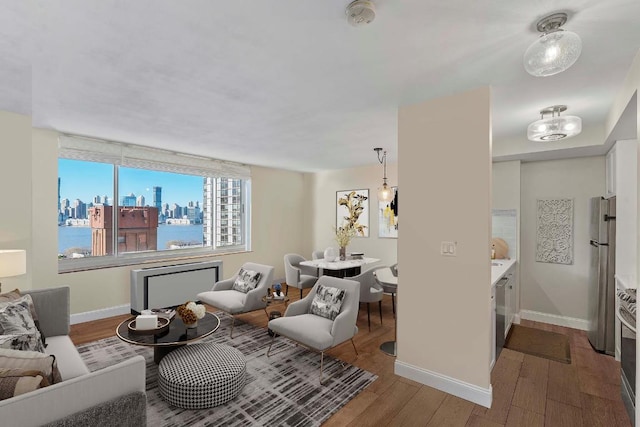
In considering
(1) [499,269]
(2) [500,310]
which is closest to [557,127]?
(1) [499,269]

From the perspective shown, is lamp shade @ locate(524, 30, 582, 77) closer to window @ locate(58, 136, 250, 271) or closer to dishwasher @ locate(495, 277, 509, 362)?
dishwasher @ locate(495, 277, 509, 362)

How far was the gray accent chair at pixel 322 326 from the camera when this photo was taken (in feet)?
9.23

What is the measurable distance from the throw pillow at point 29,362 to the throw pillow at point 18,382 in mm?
39

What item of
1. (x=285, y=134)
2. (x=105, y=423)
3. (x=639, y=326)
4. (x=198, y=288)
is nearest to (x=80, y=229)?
(x=198, y=288)

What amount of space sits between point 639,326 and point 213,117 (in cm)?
386

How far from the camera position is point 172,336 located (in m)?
2.80

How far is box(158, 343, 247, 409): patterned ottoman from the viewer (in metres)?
2.33

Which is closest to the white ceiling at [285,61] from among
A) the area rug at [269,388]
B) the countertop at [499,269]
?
the countertop at [499,269]

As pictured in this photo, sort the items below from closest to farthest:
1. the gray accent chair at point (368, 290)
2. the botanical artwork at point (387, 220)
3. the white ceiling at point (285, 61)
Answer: the white ceiling at point (285, 61) < the gray accent chair at point (368, 290) < the botanical artwork at point (387, 220)

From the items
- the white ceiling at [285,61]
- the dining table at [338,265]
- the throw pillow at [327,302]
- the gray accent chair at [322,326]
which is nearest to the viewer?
the white ceiling at [285,61]

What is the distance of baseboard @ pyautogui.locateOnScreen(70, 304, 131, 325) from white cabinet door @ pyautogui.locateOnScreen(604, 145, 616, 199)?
6539 millimetres

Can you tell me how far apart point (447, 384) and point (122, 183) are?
5.08 metres

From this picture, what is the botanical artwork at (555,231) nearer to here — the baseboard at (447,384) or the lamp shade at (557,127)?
the lamp shade at (557,127)

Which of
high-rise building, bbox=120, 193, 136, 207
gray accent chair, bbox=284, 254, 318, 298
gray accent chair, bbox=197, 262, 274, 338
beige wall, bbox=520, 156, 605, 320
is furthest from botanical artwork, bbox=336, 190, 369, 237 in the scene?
high-rise building, bbox=120, 193, 136, 207
